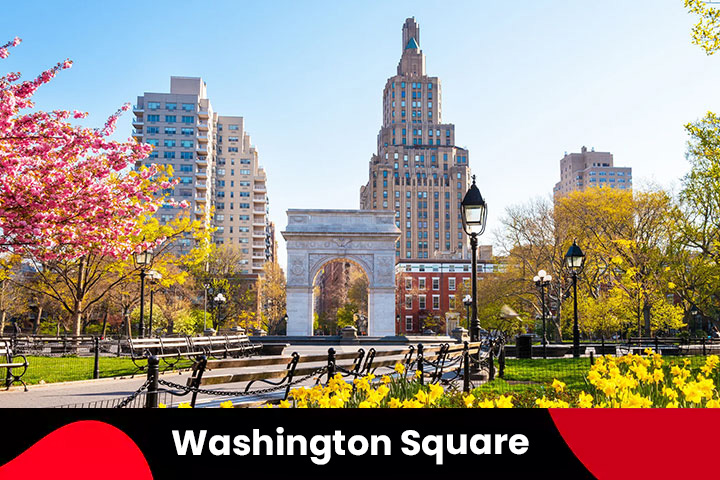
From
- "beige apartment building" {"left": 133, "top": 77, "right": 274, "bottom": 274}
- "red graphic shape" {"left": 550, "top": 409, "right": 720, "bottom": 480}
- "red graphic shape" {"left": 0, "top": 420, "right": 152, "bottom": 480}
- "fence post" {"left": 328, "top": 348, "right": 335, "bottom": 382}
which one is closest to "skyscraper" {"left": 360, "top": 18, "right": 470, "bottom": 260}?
"beige apartment building" {"left": 133, "top": 77, "right": 274, "bottom": 274}

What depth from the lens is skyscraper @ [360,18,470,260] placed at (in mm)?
119750

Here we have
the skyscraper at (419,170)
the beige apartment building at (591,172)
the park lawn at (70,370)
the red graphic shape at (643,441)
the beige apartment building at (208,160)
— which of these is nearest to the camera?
the red graphic shape at (643,441)

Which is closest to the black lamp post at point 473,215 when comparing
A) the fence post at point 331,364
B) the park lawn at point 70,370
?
the fence post at point 331,364

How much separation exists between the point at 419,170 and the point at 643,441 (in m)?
121

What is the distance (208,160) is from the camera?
95250mm

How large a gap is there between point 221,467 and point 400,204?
11821cm

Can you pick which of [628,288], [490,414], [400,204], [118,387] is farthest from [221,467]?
[400,204]

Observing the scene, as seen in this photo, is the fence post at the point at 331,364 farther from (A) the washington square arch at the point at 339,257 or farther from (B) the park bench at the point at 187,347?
(A) the washington square arch at the point at 339,257

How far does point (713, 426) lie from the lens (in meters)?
3.11

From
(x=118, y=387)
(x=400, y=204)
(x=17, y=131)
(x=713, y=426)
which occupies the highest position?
(x=400, y=204)

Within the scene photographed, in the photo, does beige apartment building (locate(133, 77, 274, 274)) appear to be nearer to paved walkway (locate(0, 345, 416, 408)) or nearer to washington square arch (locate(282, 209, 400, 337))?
washington square arch (locate(282, 209, 400, 337))

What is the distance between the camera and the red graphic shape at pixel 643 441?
311 cm

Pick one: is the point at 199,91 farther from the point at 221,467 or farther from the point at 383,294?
the point at 221,467

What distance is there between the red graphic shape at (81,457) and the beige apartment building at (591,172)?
162 meters
